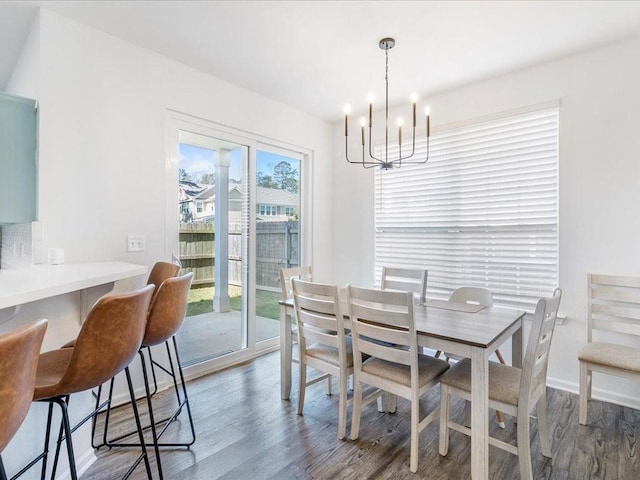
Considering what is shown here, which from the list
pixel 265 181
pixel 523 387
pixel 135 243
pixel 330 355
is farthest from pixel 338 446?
pixel 265 181

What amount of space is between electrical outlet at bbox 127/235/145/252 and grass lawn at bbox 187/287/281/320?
0.63 m

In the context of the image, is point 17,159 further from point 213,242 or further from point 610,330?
point 610,330

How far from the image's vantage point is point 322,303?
218 cm

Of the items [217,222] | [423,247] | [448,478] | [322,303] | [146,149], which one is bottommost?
[448,478]

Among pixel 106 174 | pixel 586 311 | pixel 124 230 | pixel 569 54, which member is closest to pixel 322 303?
pixel 124 230

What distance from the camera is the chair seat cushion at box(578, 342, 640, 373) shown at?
2.11 meters

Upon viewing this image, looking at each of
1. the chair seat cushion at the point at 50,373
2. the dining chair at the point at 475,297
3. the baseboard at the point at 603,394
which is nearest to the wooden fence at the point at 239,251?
the chair seat cushion at the point at 50,373

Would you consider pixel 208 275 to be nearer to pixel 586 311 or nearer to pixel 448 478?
pixel 448 478

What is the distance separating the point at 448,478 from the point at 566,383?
1.66 metres

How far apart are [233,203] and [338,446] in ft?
7.52

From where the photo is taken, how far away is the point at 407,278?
121 inches

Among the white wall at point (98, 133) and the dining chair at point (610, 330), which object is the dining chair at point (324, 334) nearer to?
the white wall at point (98, 133)

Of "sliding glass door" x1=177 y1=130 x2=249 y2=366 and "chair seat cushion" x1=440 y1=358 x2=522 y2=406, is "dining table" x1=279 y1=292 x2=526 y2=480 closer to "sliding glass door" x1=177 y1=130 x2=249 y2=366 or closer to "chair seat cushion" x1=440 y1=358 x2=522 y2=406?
"chair seat cushion" x1=440 y1=358 x2=522 y2=406

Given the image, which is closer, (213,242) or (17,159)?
(17,159)
